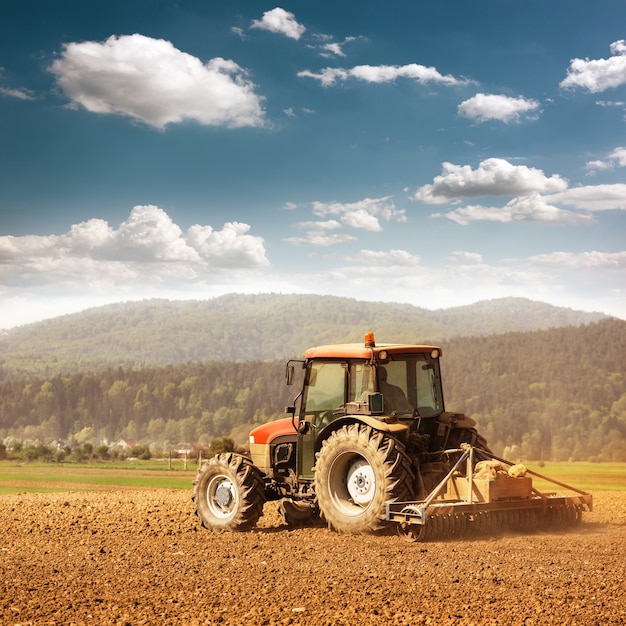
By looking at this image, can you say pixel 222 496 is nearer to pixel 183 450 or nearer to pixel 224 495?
pixel 224 495

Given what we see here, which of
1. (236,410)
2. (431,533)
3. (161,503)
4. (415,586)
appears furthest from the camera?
(236,410)

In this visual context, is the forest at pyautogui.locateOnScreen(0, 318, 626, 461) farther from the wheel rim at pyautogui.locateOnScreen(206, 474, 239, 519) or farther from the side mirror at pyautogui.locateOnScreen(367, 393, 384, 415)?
the side mirror at pyautogui.locateOnScreen(367, 393, 384, 415)

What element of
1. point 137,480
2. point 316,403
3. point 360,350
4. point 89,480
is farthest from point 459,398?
point 360,350

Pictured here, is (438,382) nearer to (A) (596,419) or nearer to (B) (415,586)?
(B) (415,586)

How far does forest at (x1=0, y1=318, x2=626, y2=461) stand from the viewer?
99312mm

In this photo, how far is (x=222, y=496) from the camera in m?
12.2

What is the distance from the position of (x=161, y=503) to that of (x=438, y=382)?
24.3 feet

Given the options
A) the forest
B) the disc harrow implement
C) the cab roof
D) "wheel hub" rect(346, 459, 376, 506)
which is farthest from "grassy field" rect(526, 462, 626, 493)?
the forest

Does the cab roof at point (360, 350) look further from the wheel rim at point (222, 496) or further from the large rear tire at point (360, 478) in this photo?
the wheel rim at point (222, 496)

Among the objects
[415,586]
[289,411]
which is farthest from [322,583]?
[289,411]

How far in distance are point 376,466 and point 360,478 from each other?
1.81 feet

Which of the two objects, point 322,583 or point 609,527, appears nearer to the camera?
point 322,583

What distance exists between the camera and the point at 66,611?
6723mm

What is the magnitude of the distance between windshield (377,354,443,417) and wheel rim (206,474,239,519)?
292 centimetres
